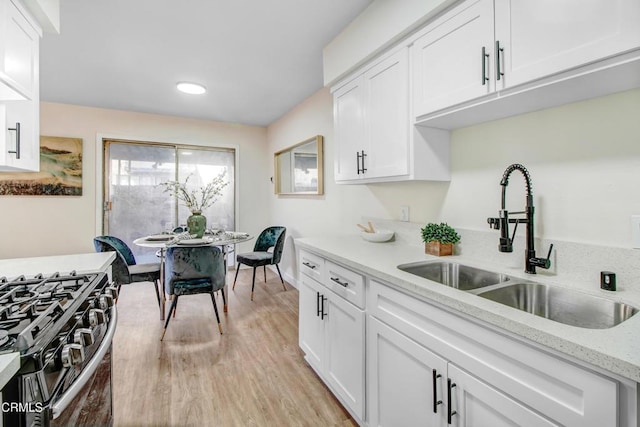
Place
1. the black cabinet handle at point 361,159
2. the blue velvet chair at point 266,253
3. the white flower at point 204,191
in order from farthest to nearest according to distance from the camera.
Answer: the white flower at point 204,191
the blue velvet chair at point 266,253
the black cabinet handle at point 361,159

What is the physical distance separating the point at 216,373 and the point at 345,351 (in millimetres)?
1034

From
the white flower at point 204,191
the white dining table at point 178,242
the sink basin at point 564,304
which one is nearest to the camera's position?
the sink basin at point 564,304

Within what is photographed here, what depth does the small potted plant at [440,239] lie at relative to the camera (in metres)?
1.74

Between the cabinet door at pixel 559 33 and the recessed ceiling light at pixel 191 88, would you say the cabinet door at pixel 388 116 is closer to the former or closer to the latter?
the cabinet door at pixel 559 33

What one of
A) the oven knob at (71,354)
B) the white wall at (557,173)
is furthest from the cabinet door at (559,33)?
the oven knob at (71,354)

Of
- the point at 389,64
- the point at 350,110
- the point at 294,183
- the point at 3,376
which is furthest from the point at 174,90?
the point at 3,376

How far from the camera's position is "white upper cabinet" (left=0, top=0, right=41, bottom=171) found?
136cm

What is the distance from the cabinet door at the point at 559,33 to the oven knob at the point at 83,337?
1.70 m

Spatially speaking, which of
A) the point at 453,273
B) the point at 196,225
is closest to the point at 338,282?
the point at 453,273

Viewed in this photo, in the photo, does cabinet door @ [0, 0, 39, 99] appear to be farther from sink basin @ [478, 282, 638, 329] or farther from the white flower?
the white flower

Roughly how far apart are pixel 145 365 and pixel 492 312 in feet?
7.70

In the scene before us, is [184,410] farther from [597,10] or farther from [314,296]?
[597,10]

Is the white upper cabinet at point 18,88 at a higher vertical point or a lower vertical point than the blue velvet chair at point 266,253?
higher

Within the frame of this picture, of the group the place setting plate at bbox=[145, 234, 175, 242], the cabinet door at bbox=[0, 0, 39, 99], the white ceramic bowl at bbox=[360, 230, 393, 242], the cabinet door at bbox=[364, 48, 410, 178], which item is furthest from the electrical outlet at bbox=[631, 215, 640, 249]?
the place setting plate at bbox=[145, 234, 175, 242]
